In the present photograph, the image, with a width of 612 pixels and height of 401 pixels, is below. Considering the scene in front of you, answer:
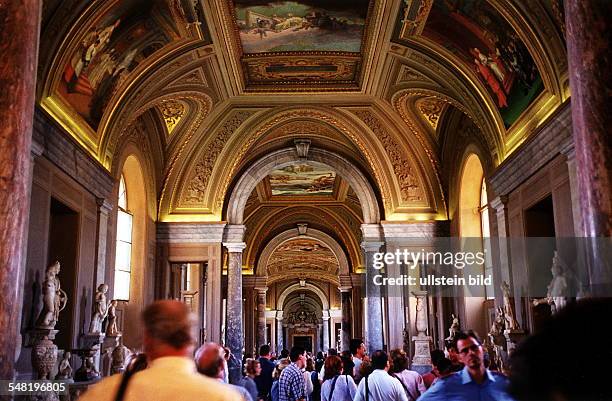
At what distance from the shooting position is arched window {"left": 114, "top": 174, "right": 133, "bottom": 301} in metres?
14.2

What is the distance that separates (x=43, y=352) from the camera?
8.50m

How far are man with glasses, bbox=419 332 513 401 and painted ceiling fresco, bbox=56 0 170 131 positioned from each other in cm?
814

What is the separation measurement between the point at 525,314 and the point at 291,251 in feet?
79.9

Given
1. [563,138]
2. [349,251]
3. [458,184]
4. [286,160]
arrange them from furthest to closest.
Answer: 1. [349,251]
2. [286,160]
3. [458,184]
4. [563,138]

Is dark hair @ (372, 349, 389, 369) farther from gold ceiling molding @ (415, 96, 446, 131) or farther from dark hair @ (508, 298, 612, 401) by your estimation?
gold ceiling molding @ (415, 96, 446, 131)

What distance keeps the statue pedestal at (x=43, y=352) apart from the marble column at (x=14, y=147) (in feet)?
8.90

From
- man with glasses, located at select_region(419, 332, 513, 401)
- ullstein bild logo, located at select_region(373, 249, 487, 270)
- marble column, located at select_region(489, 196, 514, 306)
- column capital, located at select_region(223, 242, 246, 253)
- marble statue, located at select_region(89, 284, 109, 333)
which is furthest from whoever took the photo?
column capital, located at select_region(223, 242, 246, 253)

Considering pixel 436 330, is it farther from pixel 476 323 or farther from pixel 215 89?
pixel 215 89

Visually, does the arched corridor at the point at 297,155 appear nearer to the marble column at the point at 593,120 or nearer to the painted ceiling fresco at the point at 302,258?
the marble column at the point at 593,120

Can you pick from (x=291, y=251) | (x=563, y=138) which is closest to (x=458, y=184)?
(x=563, y=138)

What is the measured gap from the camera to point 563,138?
949 centimetres

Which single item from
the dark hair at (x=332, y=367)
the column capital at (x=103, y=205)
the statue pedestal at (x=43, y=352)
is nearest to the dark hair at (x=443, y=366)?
the dark hair at (x=332, y=367)

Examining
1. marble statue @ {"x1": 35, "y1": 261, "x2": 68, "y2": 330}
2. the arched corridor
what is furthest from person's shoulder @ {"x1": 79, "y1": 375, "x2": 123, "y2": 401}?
marble statue @ {"x1": 35, "y1": 261, "x2": 68, "y2": 330}

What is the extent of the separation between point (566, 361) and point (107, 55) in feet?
36.3
